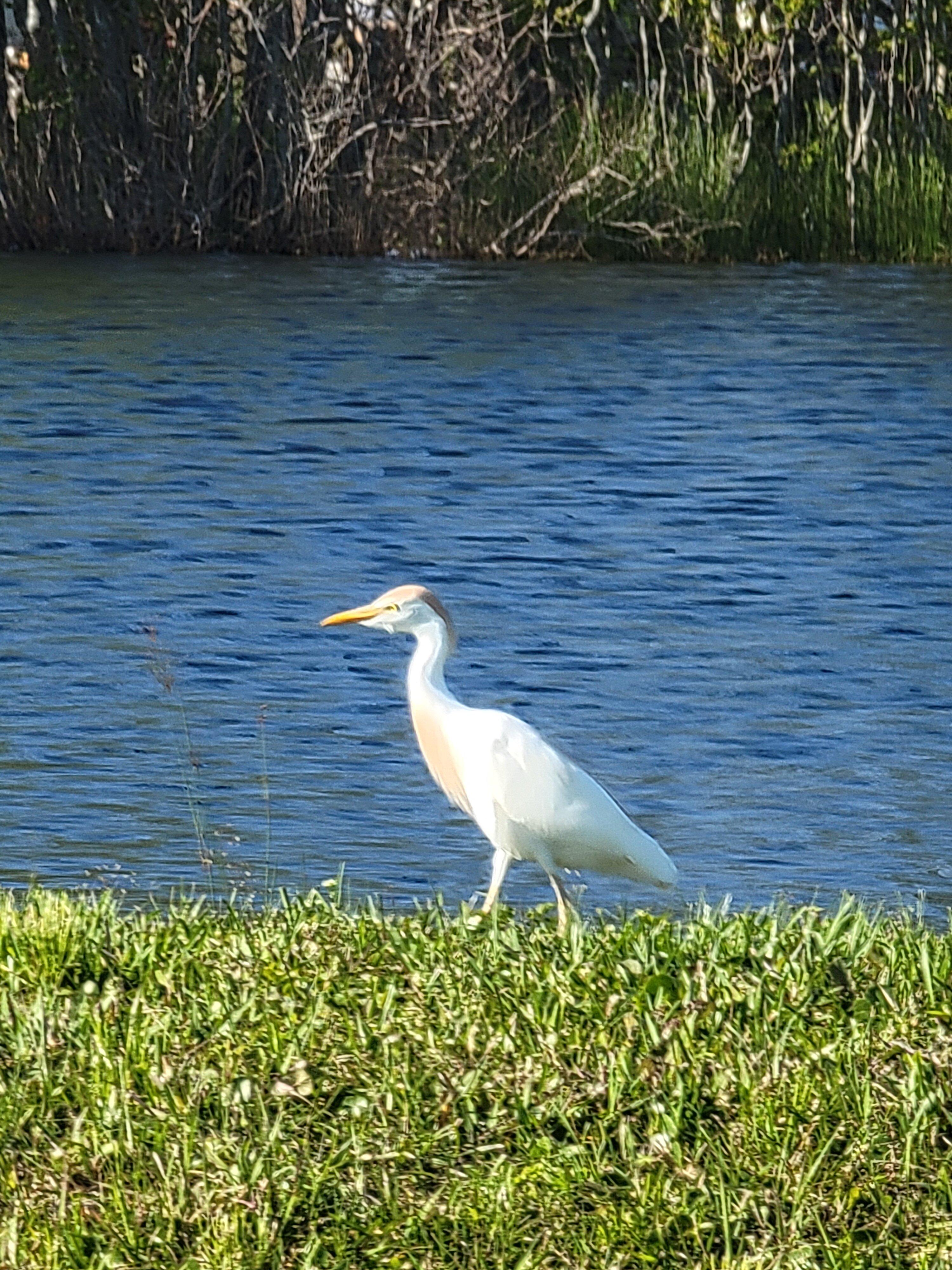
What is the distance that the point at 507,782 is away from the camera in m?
5.65

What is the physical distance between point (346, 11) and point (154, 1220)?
19.7m

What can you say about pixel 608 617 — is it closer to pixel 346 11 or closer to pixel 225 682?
pixel 225 682

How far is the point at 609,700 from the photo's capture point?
906 cm

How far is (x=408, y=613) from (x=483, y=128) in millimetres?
16914

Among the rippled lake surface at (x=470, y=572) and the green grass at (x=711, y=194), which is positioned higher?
the green grass at (x=711, y=194)

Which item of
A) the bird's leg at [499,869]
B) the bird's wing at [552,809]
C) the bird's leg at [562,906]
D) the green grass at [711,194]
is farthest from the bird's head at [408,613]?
the green grass at [711,194]

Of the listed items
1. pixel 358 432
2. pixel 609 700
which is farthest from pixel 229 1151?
pixel 358 432

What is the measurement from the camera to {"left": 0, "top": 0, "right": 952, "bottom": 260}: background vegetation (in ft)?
→ 73.2

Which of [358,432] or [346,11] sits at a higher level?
[346,11]

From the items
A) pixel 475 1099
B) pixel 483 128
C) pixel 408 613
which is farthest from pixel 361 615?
pixel 483 128

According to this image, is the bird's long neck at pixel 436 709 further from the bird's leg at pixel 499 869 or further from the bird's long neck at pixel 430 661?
the bird's leg at pixel 499 869

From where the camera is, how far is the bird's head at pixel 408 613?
5926 millimetres

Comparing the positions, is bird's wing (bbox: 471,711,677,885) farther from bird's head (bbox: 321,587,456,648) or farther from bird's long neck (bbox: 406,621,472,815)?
bird's head (bbox: 321,587,456,648)

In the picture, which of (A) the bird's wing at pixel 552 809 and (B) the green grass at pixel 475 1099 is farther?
(A) the bird's wing at pixel 552 809
